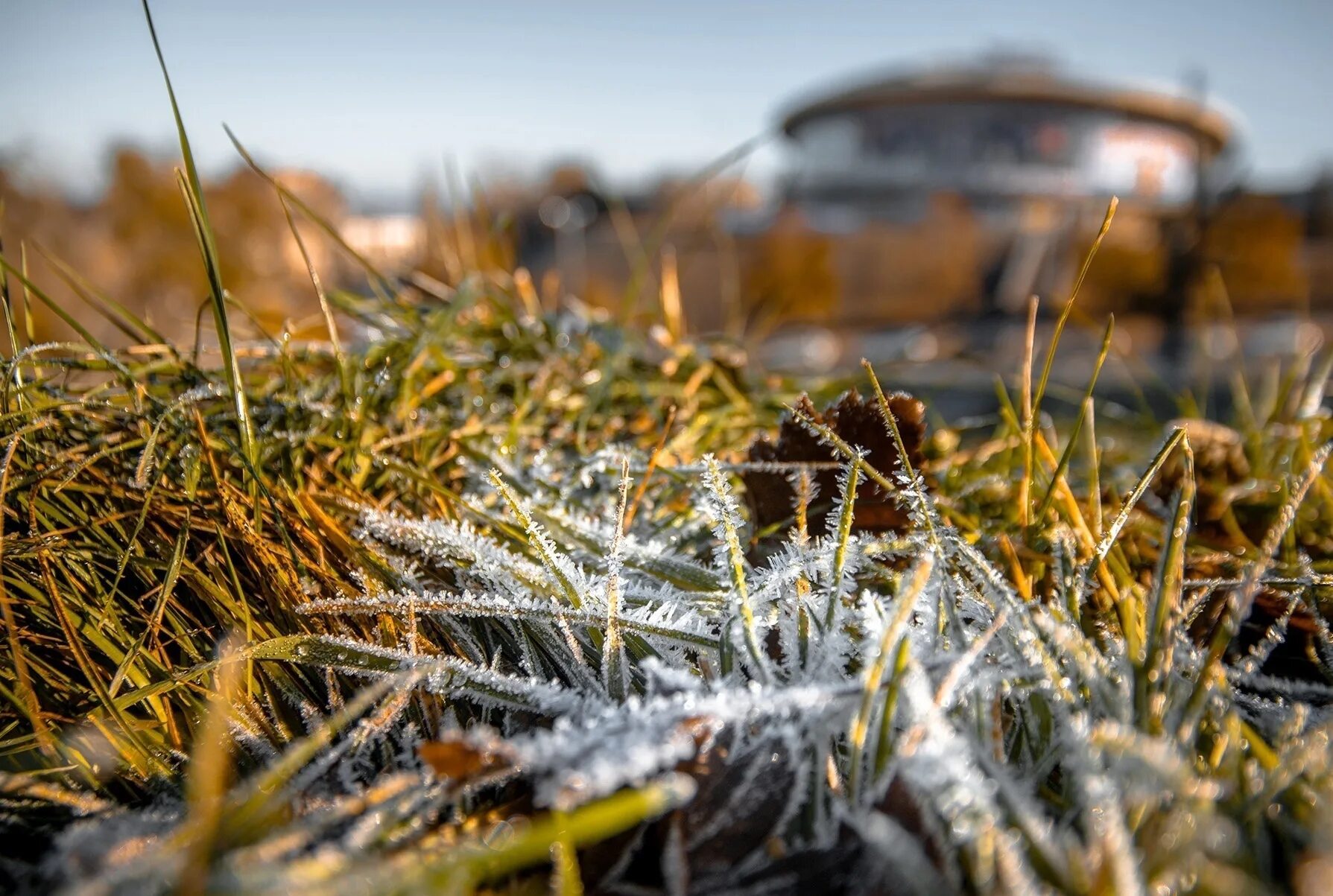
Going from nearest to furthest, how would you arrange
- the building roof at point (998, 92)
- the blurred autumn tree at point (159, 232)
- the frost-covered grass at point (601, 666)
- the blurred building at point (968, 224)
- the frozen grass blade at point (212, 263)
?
the frost-covered grass at point (601, 666)
the frozen grass blade at point (212, 263)
the blurred building at point (968, 224)
the blurred autumn tree at point (159, 232)
the building roof at point (998, 92)

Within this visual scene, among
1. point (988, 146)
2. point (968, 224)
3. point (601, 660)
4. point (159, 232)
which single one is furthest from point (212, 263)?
point (988, 146)

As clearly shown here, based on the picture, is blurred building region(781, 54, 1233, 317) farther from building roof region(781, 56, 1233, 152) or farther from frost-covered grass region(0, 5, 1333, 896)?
frost-covered grass region(0, 5, 1333, 896)

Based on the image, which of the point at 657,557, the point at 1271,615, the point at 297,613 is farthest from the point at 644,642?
the point at 1271,615

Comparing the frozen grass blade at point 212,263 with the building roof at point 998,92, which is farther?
the building roof at point 998,92

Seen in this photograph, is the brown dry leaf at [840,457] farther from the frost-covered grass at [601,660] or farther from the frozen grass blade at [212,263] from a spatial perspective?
the frozen grass blade at [212,263]

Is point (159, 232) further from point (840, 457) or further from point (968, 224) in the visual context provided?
point (968, 224)

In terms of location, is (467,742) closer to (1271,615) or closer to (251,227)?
(1271,615)

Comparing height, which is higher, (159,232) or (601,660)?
(159,232)

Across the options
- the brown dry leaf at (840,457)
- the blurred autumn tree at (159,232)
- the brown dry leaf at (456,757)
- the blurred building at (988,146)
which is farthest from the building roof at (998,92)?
the brown dry leaf at (456,757)

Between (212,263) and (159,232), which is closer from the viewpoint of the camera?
(212,263)
